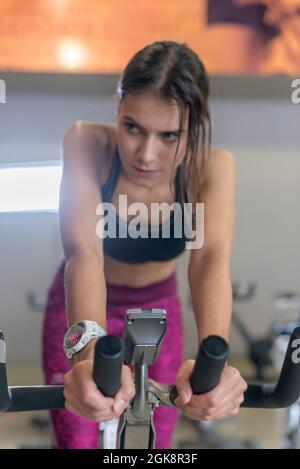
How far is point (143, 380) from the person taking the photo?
651 mm

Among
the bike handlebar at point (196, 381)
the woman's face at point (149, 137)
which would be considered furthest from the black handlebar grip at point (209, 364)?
the woman's face at point (149, 137)

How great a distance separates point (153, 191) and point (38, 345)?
397mm

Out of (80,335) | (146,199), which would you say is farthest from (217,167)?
(80,335)

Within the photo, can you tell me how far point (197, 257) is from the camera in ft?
2.66

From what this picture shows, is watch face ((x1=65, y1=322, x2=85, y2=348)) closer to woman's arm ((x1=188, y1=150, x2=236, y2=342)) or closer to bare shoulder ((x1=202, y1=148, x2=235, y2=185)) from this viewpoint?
woman's arm ((x1=188, y1=150, x2=236, y2=342))

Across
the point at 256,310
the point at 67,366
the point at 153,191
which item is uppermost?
the point at 153,191

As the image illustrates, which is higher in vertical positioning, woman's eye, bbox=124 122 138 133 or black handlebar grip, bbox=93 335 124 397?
woman's eye, bbox=124 122 138 133

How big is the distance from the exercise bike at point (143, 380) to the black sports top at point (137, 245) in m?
0.23

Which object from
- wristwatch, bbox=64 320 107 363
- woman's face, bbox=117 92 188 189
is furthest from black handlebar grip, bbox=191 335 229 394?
woman's face, bbox=117 92 188 189

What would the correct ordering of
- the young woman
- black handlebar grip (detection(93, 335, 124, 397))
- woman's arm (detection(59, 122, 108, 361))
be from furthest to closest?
woman's arm (detection(59, 122, 108, 361))
the young woman
black handlebar grip (detection(93, 335, 124, 397))

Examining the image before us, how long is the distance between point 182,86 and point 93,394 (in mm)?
371

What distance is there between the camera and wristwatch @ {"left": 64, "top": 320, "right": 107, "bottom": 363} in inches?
24.9
